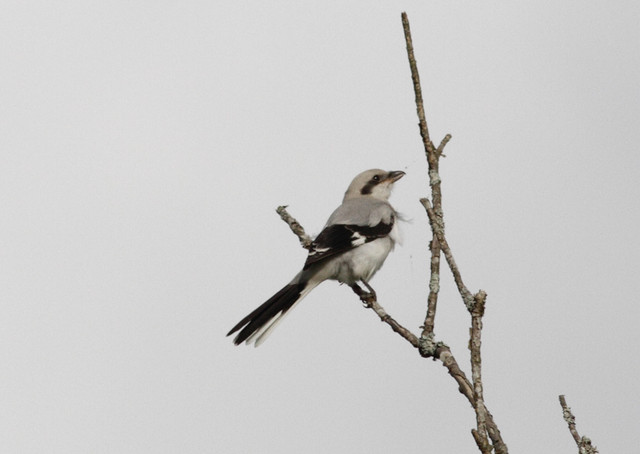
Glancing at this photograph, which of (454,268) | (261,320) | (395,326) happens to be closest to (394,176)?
(261,320)

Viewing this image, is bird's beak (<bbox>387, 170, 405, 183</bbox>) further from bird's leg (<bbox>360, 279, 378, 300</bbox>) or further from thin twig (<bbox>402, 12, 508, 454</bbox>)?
thin twig (<bbox>402, 12, 508, 454</bbox>)

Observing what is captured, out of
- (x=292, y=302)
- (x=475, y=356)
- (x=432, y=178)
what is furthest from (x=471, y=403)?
(x=292, y=302)

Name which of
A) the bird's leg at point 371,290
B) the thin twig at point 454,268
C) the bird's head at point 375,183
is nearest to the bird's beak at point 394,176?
the bird's head at point 375,183

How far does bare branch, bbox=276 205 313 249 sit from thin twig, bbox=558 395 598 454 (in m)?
3.17

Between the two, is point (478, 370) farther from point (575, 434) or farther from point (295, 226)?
point (295, 226)

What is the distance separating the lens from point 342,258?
666 centimetres

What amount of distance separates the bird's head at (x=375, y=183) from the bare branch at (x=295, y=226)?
1752 mm

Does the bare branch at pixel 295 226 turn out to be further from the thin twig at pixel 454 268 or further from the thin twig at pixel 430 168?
the thin twig at pixel 454 268

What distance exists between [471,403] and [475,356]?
0.48ft

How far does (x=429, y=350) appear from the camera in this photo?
3.22 m

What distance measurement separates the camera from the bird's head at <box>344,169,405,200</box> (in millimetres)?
7824

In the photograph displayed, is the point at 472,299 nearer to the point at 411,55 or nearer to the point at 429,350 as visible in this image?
the point at 429,350

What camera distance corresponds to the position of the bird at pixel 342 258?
590cm

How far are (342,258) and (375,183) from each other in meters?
1.37
